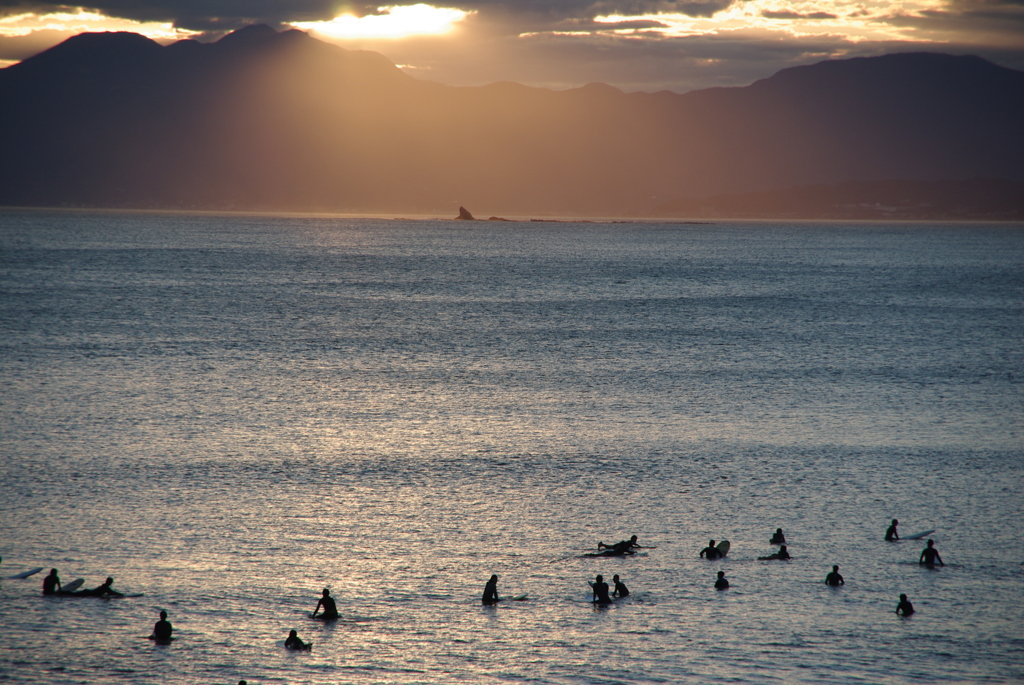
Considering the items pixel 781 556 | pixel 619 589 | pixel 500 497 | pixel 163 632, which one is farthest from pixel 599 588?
pixel 163 632

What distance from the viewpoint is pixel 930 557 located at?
30125mm

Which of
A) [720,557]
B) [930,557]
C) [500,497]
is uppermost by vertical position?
[930,557]

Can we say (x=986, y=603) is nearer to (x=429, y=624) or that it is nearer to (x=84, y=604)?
(x=429, y=624)

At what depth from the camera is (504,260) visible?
186 meters

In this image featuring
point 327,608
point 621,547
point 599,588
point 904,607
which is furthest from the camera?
point 621,547

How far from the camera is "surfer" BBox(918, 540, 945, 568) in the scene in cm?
3009

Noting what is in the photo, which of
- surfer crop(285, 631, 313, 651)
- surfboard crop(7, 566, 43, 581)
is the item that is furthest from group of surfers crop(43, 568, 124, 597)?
surfer crop(285, 631, 313, 651)

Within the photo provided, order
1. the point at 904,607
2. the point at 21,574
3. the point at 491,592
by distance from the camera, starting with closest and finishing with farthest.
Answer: the point at 904,607 < the point at 491,592 < the point at 21,574

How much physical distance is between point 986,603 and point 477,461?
22816mm

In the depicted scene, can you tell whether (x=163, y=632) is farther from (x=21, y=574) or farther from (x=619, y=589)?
(x=619, y=589)

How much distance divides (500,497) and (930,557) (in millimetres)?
16810

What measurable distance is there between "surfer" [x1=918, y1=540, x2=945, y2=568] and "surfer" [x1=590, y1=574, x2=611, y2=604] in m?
Result: 11.9

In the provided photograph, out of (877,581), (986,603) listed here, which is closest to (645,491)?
(877,581)

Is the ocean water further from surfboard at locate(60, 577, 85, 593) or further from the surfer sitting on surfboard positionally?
surfboard at locate(60, 577, 85, 593)
